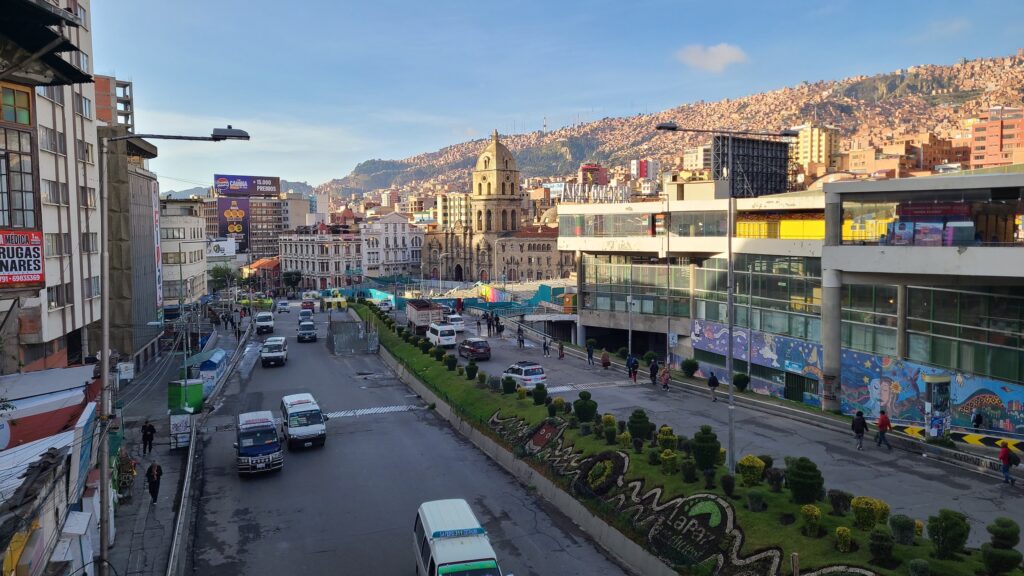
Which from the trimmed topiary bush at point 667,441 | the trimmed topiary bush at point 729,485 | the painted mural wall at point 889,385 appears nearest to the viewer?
the trimmed topiary bush at point 729,485

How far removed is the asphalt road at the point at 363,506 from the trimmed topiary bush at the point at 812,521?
4552 millimetres

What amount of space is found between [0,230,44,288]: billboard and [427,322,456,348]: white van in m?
33.3

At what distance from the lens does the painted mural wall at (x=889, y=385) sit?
83.7ft

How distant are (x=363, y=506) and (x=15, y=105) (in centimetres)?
1383

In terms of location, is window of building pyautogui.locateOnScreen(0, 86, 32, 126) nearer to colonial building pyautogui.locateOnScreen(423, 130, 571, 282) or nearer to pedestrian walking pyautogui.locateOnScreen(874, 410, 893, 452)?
pedestrian walking pyautogui.locateOnScreen(874, 410, 893, 452)

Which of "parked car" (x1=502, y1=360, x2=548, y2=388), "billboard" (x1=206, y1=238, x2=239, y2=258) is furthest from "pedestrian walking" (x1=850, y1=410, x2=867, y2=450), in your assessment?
"billboard" (x1=206, y1=238, x2=239, y2=258)

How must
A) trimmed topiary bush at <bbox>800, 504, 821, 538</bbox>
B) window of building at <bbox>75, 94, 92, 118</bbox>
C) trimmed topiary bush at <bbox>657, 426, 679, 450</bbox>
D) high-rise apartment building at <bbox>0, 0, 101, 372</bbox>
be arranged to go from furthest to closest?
1. window of building at <bbox>75, 94, 92, 118</bbox>
2. trimmed topiary bush at <bbox>657, 426, 679, 450</bbox>
3. trimmed topiary bush at <bbox>800, 504, 821, 538</bbox>
4. high-rise apartment building at <bbox>0, 0, 101, 372</bbox>

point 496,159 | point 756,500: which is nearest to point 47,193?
point 756,500

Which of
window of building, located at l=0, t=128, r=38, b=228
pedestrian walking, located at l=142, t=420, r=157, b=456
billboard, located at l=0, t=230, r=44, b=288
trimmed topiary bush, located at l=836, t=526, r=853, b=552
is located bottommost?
pedestrian walking, located at l=142, t=420, r=157, b=456

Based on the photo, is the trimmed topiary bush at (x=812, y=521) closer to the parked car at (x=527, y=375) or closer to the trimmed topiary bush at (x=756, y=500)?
the trimmed topiary bush at (x=756, y=500)

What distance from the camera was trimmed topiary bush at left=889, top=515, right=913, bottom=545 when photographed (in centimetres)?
1466

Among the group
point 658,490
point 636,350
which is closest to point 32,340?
point 658,490

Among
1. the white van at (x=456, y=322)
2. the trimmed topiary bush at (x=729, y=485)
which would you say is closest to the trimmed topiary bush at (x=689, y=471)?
the trimmed topiary bush at (x=729, y=485)

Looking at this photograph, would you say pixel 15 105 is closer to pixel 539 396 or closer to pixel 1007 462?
pixel 539 396
